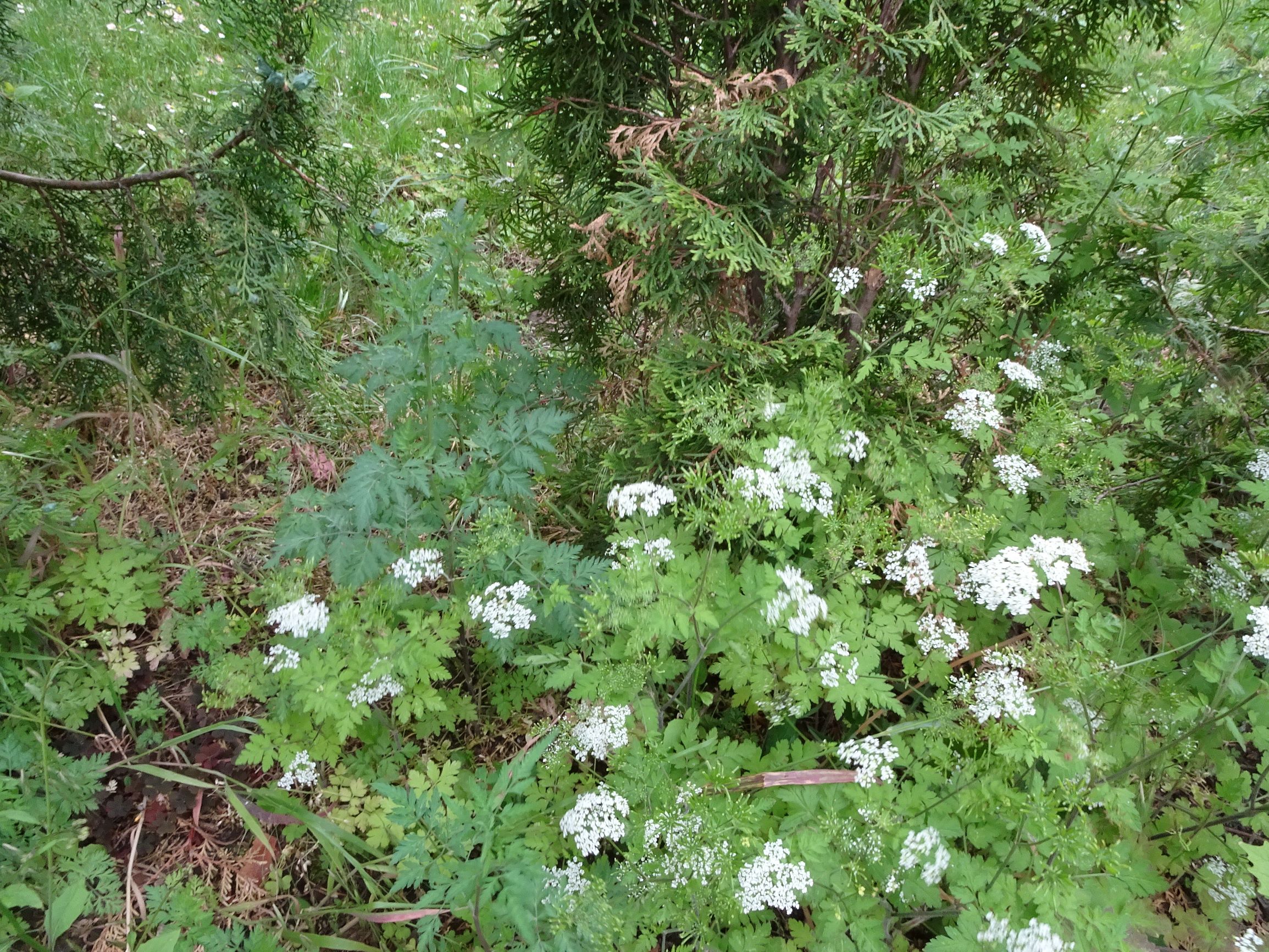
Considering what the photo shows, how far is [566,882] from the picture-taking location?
1.77m

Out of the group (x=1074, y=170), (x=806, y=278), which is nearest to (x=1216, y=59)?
(x=1074, y=170)

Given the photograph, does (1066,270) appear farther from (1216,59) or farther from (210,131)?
(210,131)

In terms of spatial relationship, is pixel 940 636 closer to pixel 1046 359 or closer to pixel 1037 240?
pixel 1046 359

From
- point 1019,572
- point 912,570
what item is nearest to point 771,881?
point 912,570

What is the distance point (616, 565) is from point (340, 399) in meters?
2.08

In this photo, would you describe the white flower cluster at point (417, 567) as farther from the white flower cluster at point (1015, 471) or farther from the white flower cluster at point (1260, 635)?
the white flower cluster at point (1260, 635)

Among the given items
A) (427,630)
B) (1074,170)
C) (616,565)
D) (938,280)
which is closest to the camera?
(616,565)

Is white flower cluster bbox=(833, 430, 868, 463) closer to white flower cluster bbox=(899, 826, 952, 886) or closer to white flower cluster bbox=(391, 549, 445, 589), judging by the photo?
white flower cluster bbox=(899, 826, 952, 886)

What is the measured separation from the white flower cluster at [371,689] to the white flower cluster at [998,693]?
1.63 meters

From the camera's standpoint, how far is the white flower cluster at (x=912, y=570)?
2.05 meters

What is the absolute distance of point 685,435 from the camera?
2221 millimetres

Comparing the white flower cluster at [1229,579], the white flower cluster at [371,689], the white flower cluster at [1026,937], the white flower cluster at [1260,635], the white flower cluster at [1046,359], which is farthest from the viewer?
the white flower cluster at [1046,359]

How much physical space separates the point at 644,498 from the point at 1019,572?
1099 millimetres

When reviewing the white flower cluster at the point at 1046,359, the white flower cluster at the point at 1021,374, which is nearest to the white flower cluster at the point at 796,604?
the white flower cluster at the point at 1021,374
